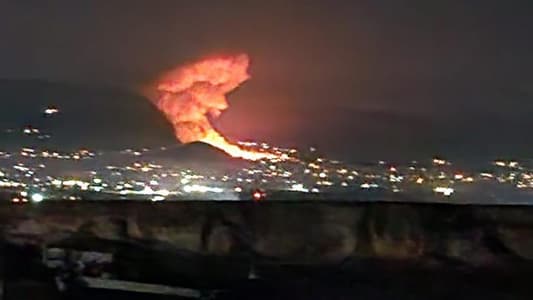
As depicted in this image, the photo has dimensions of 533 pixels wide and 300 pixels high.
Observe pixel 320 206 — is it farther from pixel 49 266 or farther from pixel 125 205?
pixel 49 266

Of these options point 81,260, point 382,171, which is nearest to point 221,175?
point 382,171

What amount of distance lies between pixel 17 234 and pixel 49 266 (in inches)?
10.1

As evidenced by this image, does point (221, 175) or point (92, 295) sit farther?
point (221, 175)

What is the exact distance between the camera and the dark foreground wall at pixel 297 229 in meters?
5.28

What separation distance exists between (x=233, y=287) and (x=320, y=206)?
68 cm

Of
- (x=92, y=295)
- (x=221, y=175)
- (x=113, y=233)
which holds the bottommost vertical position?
(x=92, y=295)

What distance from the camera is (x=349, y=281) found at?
543 centimetres

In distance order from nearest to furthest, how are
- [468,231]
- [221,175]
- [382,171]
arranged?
[468,231] < [221,175] < [382,171]

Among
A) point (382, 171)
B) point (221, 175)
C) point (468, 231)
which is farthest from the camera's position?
point (382, 171)

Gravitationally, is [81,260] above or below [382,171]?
below

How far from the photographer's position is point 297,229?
549 centimetres

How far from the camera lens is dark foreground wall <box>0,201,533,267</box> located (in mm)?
5281

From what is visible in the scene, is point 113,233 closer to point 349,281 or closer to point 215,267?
point 215,267

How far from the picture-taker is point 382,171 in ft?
41.7
